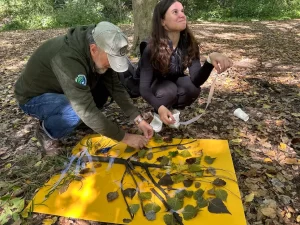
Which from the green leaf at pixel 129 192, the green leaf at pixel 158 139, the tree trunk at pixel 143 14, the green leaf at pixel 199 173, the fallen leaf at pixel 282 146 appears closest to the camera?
the green leaf at pixel 129 192

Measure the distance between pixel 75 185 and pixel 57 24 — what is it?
9.77 meters

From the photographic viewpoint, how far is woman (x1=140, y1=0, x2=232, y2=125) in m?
2.29

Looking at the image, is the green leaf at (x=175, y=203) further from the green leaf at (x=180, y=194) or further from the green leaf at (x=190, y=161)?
the green leaf at (x=190, y=161)

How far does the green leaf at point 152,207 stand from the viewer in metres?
1.75

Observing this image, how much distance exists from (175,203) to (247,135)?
110 cm

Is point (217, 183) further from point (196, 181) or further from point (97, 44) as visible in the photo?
point (97, 44)

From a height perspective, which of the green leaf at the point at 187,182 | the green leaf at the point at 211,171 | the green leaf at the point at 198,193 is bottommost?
the green leaf at the point at 211,171

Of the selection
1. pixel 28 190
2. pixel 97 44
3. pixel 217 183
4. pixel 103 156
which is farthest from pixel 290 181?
pixel 28 190

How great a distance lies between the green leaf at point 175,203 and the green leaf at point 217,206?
18 centimetres

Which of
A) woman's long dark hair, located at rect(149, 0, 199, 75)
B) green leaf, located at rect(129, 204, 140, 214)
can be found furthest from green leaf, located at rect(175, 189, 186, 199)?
woman's long dark hair, located at rect(149, 0, 199, 75)

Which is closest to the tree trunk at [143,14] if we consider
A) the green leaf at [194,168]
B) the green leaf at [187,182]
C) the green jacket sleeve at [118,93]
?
the green jacket sleeve at [118,93]

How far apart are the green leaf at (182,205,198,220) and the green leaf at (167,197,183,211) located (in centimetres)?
5

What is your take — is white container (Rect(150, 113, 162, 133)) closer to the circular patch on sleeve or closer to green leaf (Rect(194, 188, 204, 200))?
green leaf (Rect(194, 188, 204, 200))

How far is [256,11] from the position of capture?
1121 centimetres
